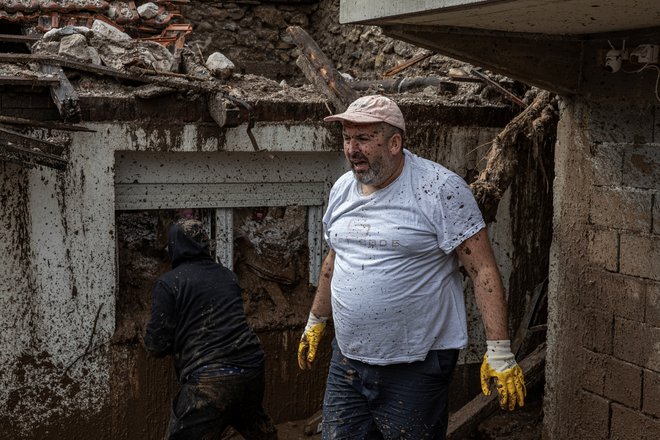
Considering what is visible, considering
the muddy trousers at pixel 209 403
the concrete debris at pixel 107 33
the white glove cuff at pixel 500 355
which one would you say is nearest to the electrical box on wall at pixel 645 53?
the white glove cuff at pixel 500 355

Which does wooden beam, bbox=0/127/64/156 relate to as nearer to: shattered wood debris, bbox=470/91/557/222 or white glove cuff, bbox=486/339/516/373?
shattered wood debris, bbox=470/91/557/222

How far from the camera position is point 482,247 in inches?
152

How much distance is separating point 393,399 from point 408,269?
61 cm

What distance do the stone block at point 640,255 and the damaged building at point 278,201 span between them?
0.4 inches

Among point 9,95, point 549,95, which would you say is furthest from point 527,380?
point 9,95

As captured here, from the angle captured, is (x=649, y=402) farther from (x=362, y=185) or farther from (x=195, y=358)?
(x=195, y=358)

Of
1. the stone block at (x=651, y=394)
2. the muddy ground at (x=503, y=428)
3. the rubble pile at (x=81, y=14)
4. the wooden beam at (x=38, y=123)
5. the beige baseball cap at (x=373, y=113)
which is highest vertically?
the rubble pile at (x=81, y=14)

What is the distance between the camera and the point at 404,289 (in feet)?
12.7

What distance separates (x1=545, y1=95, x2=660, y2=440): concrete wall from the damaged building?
1cm

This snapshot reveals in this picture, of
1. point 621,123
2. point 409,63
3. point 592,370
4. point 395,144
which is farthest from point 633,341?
point 409,63

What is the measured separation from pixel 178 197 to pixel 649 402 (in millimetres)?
3482

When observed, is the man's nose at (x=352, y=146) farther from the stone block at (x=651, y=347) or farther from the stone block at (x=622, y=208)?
the stone block at (x=651, y=347)

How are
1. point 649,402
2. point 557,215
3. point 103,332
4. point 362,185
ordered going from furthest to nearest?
1. point 103,332
2. point 557,215
3. point 649,402
4. point 362,185

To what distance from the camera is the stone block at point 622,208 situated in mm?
4660
